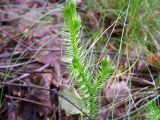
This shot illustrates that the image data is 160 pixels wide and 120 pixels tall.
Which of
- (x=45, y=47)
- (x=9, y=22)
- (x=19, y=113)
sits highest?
(x=9, y=22)

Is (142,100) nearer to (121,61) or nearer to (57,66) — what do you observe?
(121,61)

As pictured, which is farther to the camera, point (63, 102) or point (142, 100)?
point (142, 100)

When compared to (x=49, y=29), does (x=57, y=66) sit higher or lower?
lower

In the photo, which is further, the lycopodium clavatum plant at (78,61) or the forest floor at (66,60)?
the forest floor at (66,60)

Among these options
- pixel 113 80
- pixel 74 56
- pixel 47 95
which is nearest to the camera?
pixel 74 56

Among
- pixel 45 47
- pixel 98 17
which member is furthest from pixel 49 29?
pixel 98 17

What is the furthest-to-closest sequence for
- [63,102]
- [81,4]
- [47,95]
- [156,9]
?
1. [81,4]
2. [156,9]
3. [47,95]
4. [63,102]

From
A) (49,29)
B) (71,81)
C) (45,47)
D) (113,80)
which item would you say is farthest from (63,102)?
(49,29)

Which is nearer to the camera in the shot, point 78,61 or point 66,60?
point 78,61

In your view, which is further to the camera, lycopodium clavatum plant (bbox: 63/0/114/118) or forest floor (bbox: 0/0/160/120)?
forest floor (bbox: 0/0/160/120)
